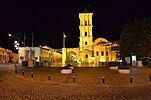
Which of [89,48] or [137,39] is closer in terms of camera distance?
[137,39]

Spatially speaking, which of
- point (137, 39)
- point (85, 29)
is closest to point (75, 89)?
point (137, 39)

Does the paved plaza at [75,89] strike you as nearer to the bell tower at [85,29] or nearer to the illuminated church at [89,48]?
the illuminated church at [89,48]

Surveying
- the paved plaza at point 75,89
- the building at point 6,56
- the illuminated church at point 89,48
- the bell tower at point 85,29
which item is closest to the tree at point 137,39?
the paved plaza at point 75,89

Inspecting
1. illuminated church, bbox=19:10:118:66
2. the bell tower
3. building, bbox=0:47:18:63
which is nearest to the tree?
building, bbox=0:47:18:63

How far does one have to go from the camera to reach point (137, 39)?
58156 millimetres

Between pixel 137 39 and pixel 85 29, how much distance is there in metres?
55.2

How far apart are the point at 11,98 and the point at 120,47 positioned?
50.3 m

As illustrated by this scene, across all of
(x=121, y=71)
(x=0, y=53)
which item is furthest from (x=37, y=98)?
(x=0, y=53)

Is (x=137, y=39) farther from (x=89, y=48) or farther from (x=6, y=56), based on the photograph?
(x=89, y=48)

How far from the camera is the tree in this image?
54109 mm

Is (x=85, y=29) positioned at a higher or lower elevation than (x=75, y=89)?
higher

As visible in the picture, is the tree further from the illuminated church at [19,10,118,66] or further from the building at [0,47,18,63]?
the illuminated church at [19,10,118,66]

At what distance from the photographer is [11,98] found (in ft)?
Result: 47.9

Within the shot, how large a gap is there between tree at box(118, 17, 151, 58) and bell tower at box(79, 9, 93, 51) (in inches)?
1915
